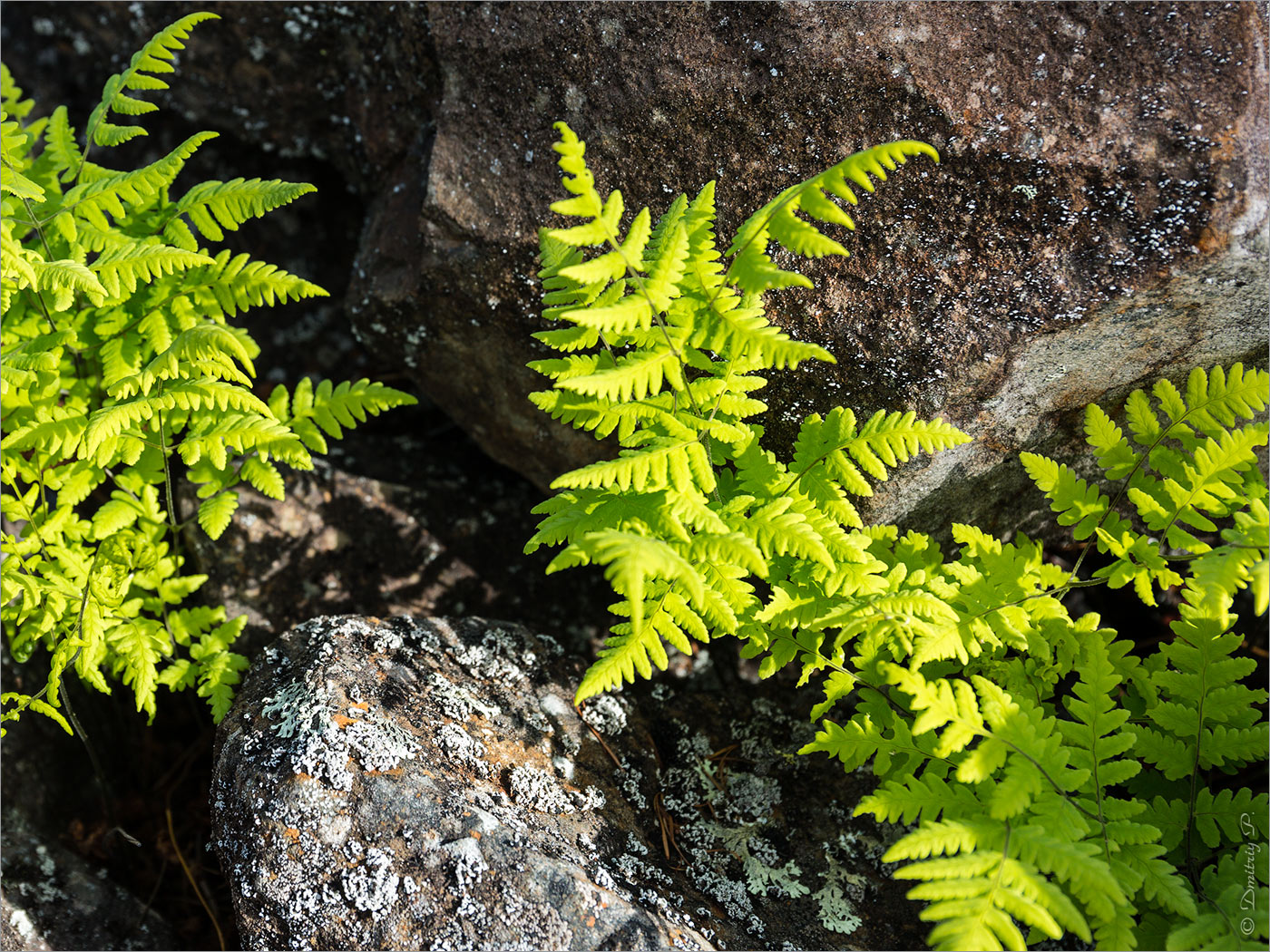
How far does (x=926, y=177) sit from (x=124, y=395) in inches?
115

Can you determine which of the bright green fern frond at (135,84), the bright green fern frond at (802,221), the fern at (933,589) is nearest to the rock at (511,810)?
the fern at (933,589)

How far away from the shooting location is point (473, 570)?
4391 millimetres

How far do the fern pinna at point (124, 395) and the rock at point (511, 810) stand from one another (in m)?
0.57

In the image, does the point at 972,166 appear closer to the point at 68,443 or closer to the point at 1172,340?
the point at 1172,340

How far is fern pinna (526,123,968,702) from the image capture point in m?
2.64

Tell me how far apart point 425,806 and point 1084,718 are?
210 cm

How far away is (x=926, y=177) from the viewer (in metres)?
3.31

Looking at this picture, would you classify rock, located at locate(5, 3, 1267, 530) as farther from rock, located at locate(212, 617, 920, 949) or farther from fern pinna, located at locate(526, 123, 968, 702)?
rock, located at locate(212, 617, 920, 949)

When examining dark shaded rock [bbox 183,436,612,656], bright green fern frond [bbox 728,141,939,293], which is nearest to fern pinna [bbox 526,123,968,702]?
bright green fern frond [bbox 728,141,939,293]

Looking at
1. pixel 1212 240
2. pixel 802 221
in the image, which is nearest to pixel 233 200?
pixel 802 221

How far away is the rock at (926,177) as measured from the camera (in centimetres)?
311

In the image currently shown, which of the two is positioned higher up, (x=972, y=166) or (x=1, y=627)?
(x=972, y=166)

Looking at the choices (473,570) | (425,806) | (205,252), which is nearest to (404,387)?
(473,570)

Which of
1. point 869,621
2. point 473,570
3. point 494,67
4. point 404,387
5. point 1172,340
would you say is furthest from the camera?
point 404,387
